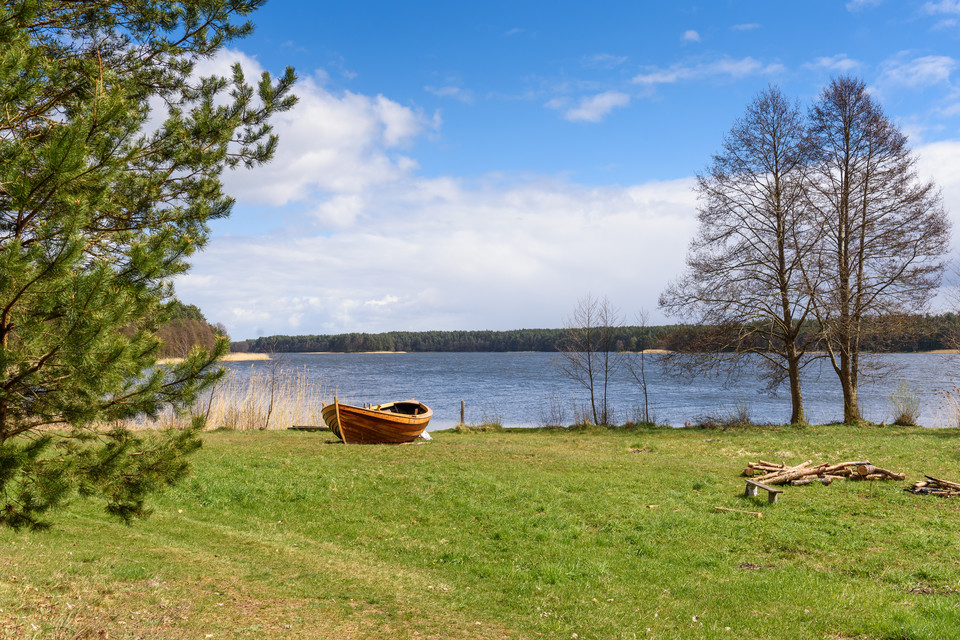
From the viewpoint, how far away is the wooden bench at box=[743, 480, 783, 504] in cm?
1023

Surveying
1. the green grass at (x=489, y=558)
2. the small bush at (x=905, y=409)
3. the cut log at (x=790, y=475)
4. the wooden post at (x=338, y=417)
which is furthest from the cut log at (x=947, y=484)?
the wooden post at (x=338, y=417)

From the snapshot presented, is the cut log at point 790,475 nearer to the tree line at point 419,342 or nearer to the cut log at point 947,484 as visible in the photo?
the cut log at point 947,484

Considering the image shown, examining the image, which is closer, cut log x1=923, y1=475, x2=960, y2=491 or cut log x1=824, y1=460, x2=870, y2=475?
cut log x1=923, y1=475, x2=960, y2=491

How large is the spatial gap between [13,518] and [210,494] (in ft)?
18.4

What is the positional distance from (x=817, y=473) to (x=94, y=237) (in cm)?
1283

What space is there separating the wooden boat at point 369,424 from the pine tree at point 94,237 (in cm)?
1181

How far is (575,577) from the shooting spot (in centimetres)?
689

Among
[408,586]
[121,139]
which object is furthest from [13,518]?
[408,586]

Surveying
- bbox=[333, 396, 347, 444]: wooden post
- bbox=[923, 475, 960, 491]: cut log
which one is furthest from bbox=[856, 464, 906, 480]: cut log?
bbox=[333, 396, 347, 444]: wooden post

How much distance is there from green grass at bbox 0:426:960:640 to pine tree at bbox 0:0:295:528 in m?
1.29

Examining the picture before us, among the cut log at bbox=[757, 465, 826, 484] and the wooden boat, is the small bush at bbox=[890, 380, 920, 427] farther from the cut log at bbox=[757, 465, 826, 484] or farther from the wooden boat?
the wooden boat

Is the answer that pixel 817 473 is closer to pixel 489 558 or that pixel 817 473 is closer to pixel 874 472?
pixel 874 472

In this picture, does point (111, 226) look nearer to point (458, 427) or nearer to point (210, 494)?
point (210, 494)

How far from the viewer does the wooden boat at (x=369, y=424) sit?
1775cm
